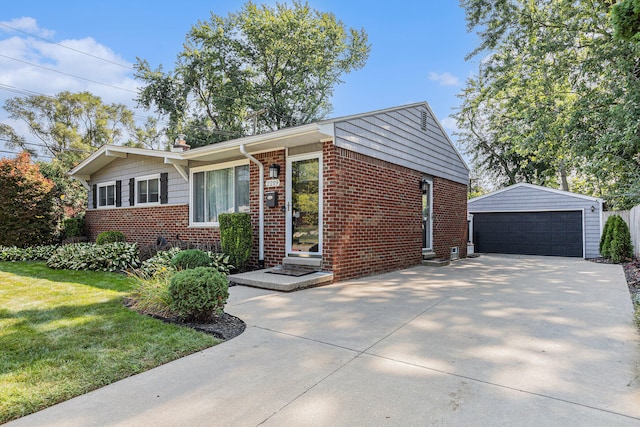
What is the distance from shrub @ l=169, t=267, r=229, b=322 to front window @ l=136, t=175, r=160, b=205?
7.21 meters

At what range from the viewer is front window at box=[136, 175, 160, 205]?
10453 mm

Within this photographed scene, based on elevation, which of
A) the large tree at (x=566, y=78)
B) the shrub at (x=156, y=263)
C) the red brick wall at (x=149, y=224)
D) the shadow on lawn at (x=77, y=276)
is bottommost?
the shadow on lawn at (x=77, y=276)

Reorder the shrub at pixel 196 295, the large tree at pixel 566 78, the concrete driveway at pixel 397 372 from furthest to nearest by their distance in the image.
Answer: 1. the large tree at pixel 566 78
2. the shrub at pixel 196 295
3. the concrete driveway at pixel 397 372

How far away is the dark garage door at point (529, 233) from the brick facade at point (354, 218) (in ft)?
17.5

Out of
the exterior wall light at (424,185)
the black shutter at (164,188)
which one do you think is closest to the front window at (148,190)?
the black shutter at (164,188)

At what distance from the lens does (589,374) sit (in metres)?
2.58

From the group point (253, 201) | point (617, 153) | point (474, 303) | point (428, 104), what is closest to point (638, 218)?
point (617, 153)

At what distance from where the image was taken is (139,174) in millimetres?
10922

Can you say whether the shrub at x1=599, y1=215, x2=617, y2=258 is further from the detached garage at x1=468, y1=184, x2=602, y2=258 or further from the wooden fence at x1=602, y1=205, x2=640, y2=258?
the detached garage at x1=468, y1=184, x2=602, y2=258

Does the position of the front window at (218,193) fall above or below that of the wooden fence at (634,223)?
above

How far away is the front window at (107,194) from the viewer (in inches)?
475

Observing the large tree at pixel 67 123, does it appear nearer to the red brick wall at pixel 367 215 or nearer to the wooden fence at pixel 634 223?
the red brick wall at pixel 367 215

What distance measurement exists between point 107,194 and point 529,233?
15.9 meters

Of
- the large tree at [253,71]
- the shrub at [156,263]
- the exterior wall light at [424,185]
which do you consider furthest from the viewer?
the large tree at [253,71]
